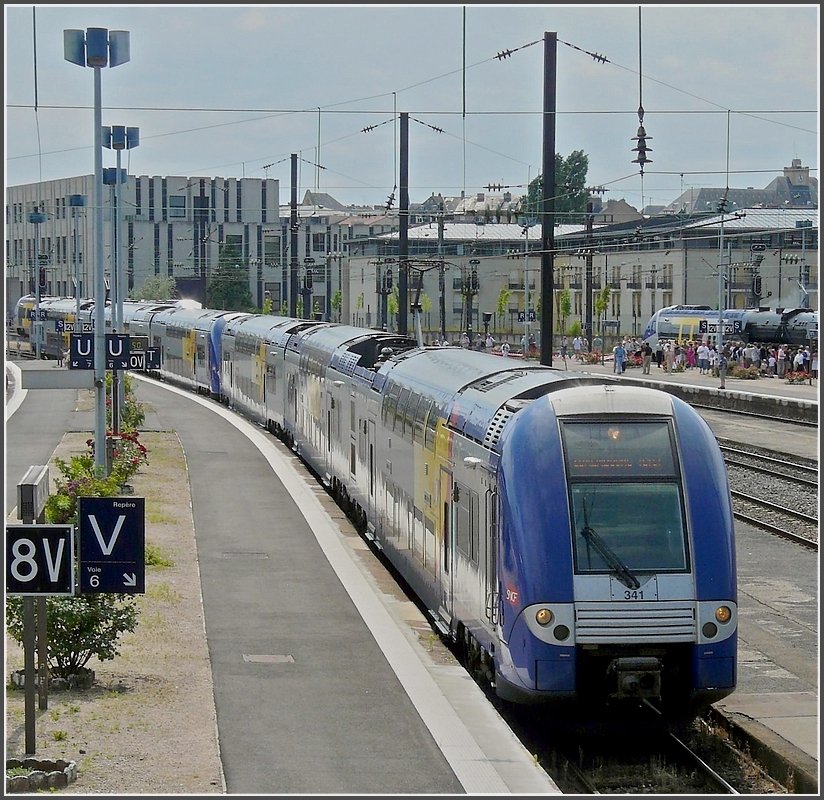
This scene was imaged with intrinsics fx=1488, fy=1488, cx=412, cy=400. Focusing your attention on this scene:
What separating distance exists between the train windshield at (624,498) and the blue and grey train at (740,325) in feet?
162

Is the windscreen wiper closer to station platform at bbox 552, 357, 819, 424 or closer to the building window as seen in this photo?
station platform at bbox 552, 357, 819, 424

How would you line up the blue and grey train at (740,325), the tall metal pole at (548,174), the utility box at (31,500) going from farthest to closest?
the blue and grey train at (740,325)
the tall metal pole at (548,174)
the utility box at (31,500)

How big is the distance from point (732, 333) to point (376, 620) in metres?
56.2

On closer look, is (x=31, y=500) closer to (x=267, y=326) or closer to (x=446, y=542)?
(x=446, y=542)

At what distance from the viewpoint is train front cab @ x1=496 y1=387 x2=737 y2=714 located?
11609mm

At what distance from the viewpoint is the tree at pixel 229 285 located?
101250 millimetres

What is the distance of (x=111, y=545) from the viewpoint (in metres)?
11.9

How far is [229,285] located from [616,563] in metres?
91.4

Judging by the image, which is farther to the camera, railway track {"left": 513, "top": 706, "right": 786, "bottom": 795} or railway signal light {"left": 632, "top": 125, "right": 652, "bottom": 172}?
railway signal light {"left": 632, "top": 125, "right": 652, "bottom": 172}

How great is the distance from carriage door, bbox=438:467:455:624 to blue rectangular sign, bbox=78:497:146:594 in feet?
12.3

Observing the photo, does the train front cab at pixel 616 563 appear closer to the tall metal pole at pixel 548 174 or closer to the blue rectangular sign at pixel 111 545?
the blue rectangular sign at pixel 111 545

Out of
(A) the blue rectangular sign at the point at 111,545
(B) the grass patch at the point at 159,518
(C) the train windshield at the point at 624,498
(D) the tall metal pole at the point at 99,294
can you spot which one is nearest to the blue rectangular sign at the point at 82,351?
(D) the tall metal pole at the point at 99,294

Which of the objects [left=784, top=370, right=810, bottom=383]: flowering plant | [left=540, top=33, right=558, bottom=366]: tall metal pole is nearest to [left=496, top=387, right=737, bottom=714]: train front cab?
[left=540, top=33, right=558, bottom=366]: tall metal pole

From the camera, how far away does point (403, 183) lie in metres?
40.4
